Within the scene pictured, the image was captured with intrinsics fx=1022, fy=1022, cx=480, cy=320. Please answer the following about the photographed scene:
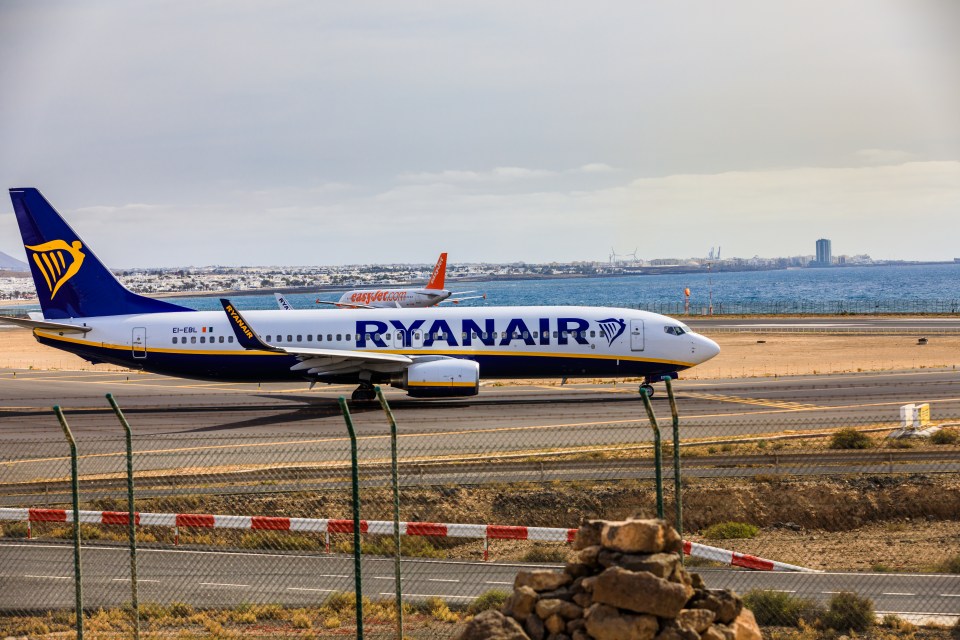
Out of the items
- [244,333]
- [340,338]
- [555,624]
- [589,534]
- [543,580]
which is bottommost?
[555,624]

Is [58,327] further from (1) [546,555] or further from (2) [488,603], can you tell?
(2) [488,603]

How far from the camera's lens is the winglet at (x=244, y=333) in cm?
4017

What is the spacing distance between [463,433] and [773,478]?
11.1 metres

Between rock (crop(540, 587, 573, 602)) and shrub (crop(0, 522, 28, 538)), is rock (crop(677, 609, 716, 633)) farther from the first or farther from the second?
shrub (crop(0, 522, 28, 538))

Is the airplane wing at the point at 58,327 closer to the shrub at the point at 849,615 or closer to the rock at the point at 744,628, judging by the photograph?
the shrub at the point at 849,615

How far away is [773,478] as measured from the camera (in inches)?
1072

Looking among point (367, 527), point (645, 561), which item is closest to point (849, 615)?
point (645, 561)

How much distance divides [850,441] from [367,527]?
55.1 ft

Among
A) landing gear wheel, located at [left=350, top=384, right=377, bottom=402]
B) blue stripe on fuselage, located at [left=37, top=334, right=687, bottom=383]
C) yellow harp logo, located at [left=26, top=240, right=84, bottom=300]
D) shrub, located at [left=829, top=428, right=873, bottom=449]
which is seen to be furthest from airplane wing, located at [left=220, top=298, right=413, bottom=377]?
shrub, located at [left=829, top=428, right=873, bottom=449]

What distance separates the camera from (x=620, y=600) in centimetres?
1075

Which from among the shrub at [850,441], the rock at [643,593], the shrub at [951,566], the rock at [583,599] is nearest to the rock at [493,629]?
the rock at [583,599]

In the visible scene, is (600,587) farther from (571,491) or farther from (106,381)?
(106,381)

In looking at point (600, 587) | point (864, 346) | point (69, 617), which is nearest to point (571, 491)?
point (69, 617)

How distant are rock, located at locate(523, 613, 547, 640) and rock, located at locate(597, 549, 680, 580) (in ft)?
3.08
